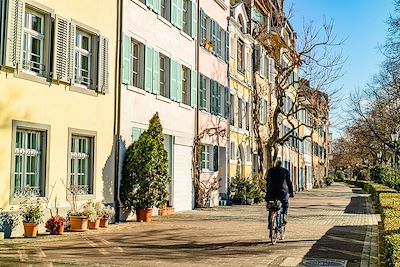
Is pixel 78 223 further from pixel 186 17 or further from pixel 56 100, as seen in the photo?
pixel 186 17

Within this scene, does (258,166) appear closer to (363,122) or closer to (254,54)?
(254,54)

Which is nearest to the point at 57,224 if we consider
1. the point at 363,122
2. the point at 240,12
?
the point at 240,12

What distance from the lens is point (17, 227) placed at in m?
14.0

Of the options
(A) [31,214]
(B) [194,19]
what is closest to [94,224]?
(A) [31,214]

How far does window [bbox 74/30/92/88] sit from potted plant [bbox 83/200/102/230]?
3.68m

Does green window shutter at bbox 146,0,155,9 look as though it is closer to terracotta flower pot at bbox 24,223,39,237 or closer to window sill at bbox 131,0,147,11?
window sill at bbox 131,0,147,11

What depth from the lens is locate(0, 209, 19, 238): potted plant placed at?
13.6 meters

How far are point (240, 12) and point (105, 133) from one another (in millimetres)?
20468

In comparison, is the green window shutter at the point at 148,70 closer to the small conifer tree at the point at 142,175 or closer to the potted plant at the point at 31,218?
the small conifer tree at the point at 142,175

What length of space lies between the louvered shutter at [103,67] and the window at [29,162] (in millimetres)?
3201

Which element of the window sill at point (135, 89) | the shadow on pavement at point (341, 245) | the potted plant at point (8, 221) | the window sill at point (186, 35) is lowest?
the shadow on pavement at point (341, 245)

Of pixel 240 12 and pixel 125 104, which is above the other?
pixel 240 12

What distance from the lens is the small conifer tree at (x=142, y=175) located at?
19.5 meters

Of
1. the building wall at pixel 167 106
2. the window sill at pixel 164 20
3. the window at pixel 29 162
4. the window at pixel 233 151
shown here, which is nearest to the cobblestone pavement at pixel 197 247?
the window at pixel 29 162
